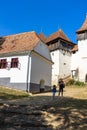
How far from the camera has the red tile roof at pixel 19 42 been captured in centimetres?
3123

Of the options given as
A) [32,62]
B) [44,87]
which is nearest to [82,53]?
[44,87]

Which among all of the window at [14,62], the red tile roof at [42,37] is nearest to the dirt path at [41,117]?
the window at [14,62]

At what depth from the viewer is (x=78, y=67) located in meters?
53.9

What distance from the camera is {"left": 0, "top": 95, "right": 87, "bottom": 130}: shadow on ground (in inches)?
493

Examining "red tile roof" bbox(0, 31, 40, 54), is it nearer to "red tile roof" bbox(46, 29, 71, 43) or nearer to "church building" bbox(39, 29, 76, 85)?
"church building" bbox(39, 29, 76, 85)

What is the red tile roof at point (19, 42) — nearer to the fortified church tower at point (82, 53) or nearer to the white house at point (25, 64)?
the white house at point (25, 64)

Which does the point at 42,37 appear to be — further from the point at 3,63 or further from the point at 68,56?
the point at 3,63

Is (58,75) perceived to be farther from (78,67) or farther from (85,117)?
(85,117)

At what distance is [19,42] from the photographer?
33438mm

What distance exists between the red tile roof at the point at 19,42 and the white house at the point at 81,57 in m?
20.4

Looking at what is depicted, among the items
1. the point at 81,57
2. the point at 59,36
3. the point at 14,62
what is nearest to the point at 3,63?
the point at 14,62

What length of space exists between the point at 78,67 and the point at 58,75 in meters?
4.73

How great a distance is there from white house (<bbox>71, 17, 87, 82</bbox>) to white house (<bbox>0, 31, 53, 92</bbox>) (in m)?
19.1

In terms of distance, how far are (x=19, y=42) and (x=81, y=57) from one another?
73.5ft
